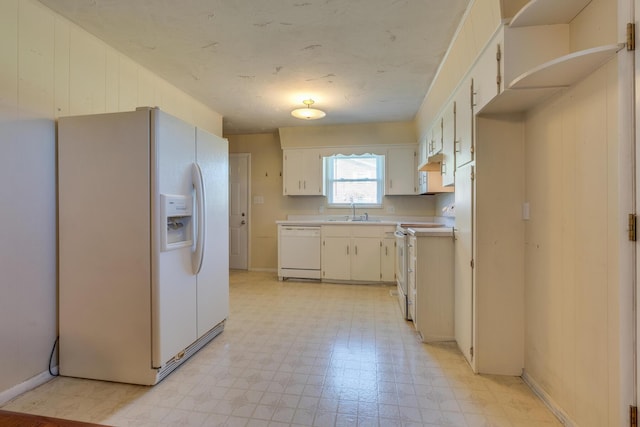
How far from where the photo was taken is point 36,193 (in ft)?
6.15

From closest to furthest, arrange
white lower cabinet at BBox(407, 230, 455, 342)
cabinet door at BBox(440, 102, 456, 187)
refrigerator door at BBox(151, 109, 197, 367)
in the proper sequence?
refrigerator door at BBox(151, 109, 197, 367) → white lower cabinet at BBox(407, 230, 455, 342) → cabinet door at BBox(440, 102, 456, 187)

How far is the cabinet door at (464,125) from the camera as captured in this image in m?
2.07

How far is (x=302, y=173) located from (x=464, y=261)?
317cm

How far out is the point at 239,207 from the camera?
212 inches

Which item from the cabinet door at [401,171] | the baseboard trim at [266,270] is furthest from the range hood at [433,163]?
the baseboard trim at [266,270]

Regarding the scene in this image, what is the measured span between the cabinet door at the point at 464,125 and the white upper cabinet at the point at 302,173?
2631 millimetres

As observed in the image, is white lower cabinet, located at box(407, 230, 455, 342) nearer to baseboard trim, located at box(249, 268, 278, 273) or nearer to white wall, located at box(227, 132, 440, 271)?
white wall, located at box(227, 132, 440, 271)

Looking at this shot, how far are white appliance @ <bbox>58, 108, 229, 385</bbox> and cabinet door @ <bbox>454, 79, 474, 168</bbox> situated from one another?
197 cm

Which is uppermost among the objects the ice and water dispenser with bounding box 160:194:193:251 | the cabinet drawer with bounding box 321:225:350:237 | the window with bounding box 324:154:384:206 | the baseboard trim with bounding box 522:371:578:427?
the window with bounding box 324:154:384:206

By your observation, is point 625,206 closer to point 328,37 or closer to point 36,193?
point 328,37

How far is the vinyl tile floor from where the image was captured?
157 cm

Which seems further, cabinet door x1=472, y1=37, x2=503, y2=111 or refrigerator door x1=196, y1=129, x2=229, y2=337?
refrigerator door x1=196, y1=129, x2=229, y2=337

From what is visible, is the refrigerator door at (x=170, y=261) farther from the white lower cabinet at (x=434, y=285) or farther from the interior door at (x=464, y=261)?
the interior door at (x=464, y=261)

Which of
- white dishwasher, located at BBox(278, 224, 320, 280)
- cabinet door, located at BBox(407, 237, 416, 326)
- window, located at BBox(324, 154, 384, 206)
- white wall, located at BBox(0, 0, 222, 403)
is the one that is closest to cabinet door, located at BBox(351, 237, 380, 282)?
white dishwasher, located at BBox(278, 224, 320, 280)
